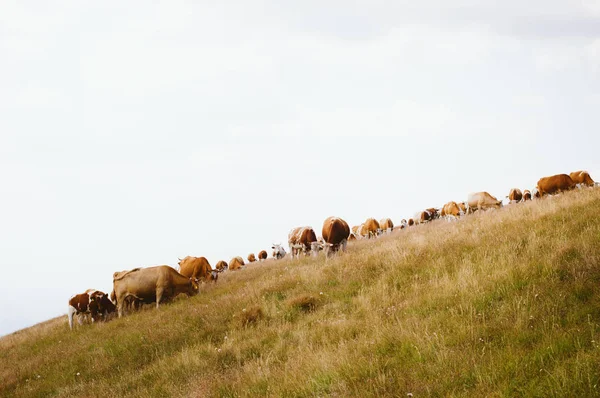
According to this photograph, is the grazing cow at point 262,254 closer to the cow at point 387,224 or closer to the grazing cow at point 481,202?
the cow at point 387,224

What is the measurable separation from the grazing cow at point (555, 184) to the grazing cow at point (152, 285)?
2109cm

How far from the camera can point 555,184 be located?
22547 millimetres

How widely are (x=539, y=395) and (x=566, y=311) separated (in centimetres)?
177

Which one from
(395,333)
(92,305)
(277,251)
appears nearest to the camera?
(395,333)

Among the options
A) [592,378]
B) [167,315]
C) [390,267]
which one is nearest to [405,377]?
[592,378]

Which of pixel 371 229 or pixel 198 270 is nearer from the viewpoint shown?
pixel 198 270

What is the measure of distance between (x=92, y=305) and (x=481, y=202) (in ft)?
96.4

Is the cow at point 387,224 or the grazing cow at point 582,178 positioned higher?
the grazing cow at point 582,178

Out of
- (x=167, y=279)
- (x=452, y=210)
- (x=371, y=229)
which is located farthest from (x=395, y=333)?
(x=371, y=229)

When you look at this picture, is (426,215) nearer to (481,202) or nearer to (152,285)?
(481,202)

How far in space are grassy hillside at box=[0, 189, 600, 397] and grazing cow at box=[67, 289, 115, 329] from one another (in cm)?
531

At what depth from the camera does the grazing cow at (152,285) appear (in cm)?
1519

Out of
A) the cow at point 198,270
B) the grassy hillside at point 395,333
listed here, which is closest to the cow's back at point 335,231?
the grassy hillside at point 395,333

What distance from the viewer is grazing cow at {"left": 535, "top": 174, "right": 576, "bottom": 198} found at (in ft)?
73.6
